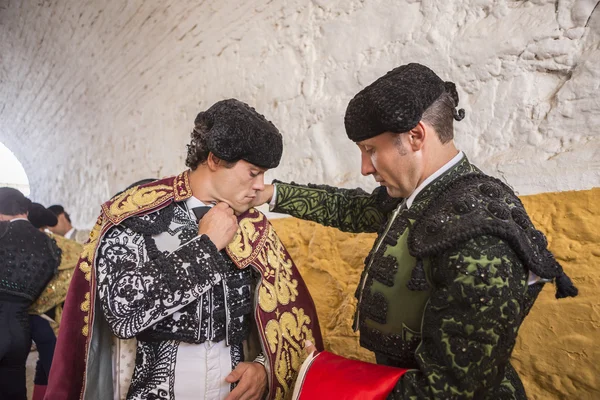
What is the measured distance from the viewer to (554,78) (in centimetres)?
175

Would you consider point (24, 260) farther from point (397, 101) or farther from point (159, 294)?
point (397, 101)

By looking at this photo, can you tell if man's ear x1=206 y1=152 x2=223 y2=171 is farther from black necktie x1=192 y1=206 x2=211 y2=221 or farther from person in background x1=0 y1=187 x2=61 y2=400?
person in background x1=0 y1=187 x2=61 y2=400

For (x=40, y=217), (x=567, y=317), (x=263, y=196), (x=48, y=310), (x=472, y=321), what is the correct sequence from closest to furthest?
(x=472, y=321)
(x=567, y=317)
(x=263, y=196)
(x=48, y=310)
(x=40, y=217)

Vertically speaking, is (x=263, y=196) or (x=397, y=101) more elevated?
(x=397, y=101)

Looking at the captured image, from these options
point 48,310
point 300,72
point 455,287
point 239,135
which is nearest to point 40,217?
point 48,310

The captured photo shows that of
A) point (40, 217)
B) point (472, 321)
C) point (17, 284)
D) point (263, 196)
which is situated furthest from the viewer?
point (40, 217)

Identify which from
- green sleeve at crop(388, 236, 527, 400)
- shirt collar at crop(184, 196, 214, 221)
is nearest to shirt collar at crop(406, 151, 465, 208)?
green sleeve at crop(388, 236, 527, 400)

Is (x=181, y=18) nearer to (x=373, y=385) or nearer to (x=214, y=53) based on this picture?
(x=214, y=53)

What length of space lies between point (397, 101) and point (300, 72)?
6.31 ft

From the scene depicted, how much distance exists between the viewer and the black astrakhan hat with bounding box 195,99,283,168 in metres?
1.40

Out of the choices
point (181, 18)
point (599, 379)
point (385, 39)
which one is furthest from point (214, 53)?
point (599, 379)

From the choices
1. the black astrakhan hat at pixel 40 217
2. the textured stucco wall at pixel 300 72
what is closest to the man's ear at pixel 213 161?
the textured stucco wall at pixel 300 72

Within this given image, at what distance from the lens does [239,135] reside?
140 cm

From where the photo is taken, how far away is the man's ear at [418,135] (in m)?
1.11
